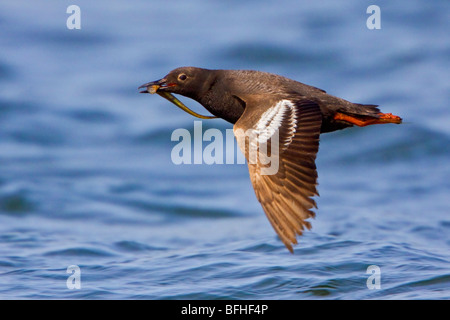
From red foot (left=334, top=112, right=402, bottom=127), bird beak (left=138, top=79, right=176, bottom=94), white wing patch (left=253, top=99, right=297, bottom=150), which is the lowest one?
white wing patch (left=253, top=99, right=297, bottom=150)

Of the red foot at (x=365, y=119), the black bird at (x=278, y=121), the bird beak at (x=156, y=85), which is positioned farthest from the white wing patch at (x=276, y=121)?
the bird beak at (x=156, y=85)

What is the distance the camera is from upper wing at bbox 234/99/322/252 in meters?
5.51

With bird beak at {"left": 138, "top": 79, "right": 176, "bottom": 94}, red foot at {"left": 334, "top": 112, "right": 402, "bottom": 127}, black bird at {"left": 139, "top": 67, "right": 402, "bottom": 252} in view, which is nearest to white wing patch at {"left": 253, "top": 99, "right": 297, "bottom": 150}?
black bird at {"left": 139, "top": 67, "right": 402, "bottom": 252}

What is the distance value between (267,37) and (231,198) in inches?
175

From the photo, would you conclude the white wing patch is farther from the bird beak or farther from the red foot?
the bird beak

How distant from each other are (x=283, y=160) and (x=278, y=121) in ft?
1.09

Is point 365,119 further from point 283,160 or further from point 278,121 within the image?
point 283,160

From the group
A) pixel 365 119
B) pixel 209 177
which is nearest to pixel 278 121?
pixel 365 119

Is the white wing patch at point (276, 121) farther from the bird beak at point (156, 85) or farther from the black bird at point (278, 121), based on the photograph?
the bird beak at point (156, 85)

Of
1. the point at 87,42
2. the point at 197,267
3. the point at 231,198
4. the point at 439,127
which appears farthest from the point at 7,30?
the point at 197,267

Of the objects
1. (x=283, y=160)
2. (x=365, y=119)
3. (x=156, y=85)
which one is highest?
(x=156, y=85)

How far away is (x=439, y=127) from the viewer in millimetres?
12734

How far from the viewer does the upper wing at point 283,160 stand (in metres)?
5.51

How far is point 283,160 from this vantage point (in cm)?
576
